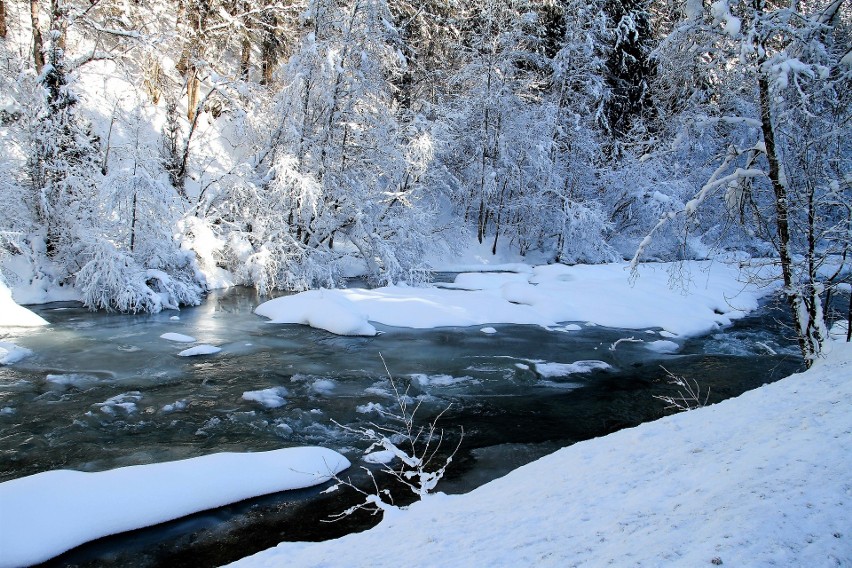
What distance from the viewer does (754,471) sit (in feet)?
7.89

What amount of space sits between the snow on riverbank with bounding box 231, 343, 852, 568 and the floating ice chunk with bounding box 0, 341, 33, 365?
7294 mm

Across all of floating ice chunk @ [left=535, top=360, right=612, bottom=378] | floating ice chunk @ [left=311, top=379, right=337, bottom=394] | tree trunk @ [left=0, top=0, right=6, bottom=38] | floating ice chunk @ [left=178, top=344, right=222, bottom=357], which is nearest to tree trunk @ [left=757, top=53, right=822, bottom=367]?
floating ice chunk @ [left=535, top=360, right=612, bottom=378]

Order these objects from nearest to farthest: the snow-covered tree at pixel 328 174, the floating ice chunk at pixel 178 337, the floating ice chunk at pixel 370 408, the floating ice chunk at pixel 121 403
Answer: the floating ice chunk at pixel 121 403, the floating ice chunk at pixel 370 408, the floating ice chunk at pixel 178 337, the snow-covered tree at pixel 328 174

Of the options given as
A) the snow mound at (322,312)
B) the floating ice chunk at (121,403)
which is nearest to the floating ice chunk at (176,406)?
the floating ice chunk at (121,403)

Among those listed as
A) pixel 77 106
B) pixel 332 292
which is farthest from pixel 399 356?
pixel 77 106

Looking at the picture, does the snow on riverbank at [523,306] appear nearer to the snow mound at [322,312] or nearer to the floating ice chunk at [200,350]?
the snow mound at [322,312]

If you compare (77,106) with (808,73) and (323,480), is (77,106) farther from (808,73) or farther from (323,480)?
(808,73)

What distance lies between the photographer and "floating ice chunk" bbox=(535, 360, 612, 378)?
864 centimetres

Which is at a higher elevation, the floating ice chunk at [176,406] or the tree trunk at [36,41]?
the tree trunk at [36,41]

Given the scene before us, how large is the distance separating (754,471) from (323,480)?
12.0ft

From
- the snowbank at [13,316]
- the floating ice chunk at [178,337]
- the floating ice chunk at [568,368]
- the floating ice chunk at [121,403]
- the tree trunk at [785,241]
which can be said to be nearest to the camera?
the tree trunk at [785,241]

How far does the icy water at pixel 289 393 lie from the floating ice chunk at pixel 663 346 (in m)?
0.30

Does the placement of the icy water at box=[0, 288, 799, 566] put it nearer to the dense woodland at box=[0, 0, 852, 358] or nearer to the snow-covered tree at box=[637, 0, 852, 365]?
the dense woodland at box=[0, 0, 852, 358]

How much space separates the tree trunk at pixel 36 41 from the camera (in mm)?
13586
